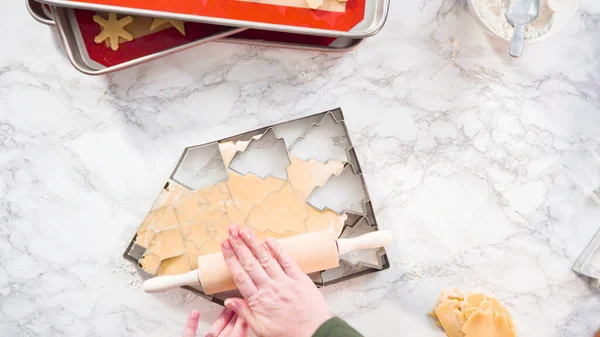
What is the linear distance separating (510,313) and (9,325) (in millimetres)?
803

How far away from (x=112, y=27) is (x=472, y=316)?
68 cm

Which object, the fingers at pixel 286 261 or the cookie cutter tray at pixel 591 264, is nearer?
the fingers at pixel 286 261

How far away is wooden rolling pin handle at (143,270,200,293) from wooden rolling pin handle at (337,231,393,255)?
0.70ft

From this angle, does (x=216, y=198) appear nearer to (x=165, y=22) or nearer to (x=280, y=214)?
(x=280, y=214)

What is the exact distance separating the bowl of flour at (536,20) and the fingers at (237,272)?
515 mm

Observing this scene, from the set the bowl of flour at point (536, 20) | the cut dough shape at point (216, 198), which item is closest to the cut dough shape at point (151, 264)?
the cut dough shape at point (216, 198)

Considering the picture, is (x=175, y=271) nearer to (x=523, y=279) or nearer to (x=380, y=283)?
(x=380, y=283)

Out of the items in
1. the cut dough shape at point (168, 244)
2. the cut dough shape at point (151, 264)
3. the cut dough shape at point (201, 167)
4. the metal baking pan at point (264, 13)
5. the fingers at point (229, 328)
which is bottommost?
the fingers at point (229, 328)

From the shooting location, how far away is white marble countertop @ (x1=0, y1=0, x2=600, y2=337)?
87cm

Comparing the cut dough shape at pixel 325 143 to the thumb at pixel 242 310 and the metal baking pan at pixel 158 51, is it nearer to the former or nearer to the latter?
the metal baking pan at pixel 158 51

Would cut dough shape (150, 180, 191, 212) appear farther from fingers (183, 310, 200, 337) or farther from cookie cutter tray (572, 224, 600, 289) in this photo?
cookie cutter tray (572, 224, 600, 289)

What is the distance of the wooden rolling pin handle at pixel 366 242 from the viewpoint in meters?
0.79

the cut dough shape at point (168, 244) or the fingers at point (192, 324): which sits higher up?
the cut dough shape at point (168, 244)

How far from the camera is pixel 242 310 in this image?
2.62ft
